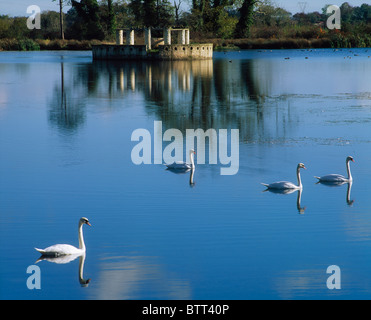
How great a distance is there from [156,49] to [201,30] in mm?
22675

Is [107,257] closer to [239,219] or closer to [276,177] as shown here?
[239,219]

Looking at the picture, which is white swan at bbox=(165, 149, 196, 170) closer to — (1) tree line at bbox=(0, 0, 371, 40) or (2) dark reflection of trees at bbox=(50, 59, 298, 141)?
(2) dark reflection of trees at bbox=(50, 59, 298, 141)

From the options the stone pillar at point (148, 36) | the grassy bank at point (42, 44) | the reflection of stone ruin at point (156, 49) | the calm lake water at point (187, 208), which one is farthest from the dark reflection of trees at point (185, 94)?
the grassy bank at point (42, 44)

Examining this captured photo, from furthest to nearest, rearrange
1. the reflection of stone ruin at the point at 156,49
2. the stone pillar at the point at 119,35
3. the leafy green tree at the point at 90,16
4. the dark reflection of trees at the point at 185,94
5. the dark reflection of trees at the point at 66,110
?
the leafy green tree at the point at 90,16
the stone pillar at the point at 119,35
the reflection of stone ruin at the point at 156,49
the dark reflection of trees at the point at 66,110
the dark reflection of trees at the point at 185,94

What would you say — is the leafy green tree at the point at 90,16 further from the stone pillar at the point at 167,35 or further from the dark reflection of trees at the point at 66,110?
the dark reflection of trees at the point at 66,110

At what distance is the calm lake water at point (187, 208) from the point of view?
402 inches

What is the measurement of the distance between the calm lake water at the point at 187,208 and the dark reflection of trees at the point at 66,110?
119mm

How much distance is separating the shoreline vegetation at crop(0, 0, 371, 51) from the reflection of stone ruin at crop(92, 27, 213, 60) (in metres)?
6.49

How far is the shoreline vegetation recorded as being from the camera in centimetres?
9181

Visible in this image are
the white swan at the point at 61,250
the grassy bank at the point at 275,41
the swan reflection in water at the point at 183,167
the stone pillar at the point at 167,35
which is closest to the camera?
the white swan at the point at 61,250

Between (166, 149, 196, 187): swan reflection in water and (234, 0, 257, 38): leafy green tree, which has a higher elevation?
(234, 0, 257, 38): leafy green tree

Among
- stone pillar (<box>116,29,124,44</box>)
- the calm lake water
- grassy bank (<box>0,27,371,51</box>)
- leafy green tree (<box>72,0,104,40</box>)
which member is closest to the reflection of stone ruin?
stone pillar (<box>116,29,124,44</box>)

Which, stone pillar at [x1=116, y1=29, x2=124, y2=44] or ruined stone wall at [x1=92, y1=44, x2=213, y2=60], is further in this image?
stone pillar at [x1=116, y1=29, x2=124, y2=44]
